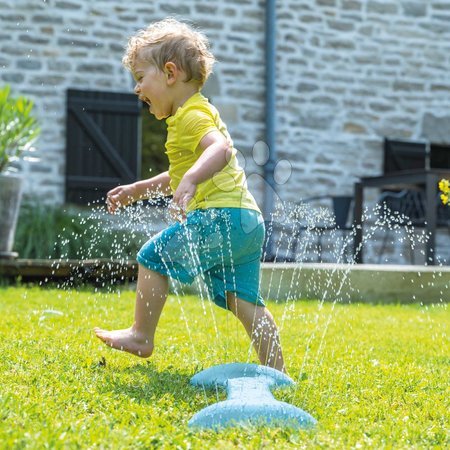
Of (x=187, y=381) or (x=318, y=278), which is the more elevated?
(x=187, y=381)

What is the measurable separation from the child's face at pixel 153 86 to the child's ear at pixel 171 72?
14mm

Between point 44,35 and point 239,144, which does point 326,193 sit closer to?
point 239,144

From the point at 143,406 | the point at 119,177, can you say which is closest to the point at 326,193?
the point at 119,177

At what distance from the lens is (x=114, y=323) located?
436 centimetres

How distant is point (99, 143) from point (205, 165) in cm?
653

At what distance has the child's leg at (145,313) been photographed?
3.06 metres

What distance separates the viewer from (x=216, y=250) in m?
3.02

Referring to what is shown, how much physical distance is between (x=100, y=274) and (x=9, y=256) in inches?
28.4

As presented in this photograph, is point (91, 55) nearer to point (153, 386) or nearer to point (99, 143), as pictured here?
point (99, 143)

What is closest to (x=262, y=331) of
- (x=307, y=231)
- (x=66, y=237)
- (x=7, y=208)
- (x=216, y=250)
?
(x=216, y=250)

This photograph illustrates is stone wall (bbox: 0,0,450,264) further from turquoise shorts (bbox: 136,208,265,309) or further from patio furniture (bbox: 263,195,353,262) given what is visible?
turquoise shorts (bbox: 136,208,265,309)

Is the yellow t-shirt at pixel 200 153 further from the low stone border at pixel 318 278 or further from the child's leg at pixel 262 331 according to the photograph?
the low stone border at pixel 318 278

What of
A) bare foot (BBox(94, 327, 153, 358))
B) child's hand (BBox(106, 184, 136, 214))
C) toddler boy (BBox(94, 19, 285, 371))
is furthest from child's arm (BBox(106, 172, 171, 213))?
bare foot (BBox(94, 327, 153, 358))

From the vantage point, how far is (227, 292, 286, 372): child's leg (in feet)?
10.0
